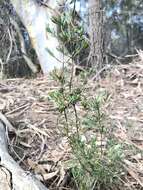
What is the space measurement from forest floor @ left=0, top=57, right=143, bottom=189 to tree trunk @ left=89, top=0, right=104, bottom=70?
0.58 feet

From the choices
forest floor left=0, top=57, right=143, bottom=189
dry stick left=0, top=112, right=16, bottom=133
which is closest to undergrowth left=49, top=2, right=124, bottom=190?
forest floor left=0, top=57, right=143, bottom=189

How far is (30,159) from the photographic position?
2.26 m

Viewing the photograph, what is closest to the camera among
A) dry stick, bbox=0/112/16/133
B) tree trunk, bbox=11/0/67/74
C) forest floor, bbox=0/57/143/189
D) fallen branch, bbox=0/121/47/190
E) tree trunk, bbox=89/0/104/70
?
fallen branch, bbox=0/121/47/190

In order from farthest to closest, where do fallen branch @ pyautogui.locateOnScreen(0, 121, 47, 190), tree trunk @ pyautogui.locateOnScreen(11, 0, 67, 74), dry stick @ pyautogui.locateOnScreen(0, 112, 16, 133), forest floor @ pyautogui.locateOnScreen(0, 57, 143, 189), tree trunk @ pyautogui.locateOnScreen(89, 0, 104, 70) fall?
tree trunk @ pyautogui.locateOnScreen(11, 0, 67, 74), tree trunk @ pyautogui.locateOnScreen(89, 0, 104, 70), dry stick @ pyautogui.locateOnScreen(0, 112, 16, 133), forest floor @ pyautogui.locateOnScreen(0, 57, 143, 189), fallen branch @ pyautogui.locateOnScreen(0, 121, 47, 190)

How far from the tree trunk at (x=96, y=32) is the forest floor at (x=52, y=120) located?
0.18 m

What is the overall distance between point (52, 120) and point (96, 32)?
131 centimetres

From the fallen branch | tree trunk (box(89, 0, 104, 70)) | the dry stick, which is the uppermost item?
tree trunk (box(89, 0, 104, 70))

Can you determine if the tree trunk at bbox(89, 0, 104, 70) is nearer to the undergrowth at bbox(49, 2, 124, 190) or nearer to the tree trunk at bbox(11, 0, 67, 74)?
the tree trunk at bbox(11, 0, 67, 74)

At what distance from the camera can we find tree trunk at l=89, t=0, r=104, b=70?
12.4 feet

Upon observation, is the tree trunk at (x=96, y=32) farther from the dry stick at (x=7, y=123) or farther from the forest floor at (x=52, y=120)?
the dry stick at (x=7, y=123)

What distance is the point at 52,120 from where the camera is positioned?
2.73 meters

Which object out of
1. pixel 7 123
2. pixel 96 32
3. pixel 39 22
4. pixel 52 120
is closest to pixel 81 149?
pixel 7 123

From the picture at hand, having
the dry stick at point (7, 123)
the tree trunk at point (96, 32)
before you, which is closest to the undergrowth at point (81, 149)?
the dry stick at point (7, 123)

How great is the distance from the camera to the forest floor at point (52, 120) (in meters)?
2.20
